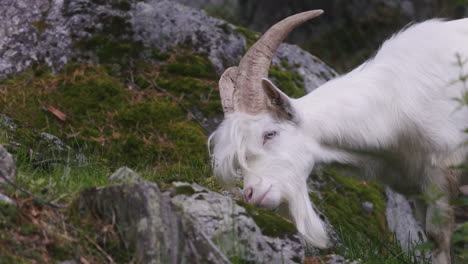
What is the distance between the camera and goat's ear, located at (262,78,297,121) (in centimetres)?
400

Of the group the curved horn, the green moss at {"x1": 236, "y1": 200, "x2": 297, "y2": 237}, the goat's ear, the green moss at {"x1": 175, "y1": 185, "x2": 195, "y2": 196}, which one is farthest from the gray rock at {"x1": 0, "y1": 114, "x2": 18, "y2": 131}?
the green moss at {"x1": 236, "y1": 200, "x2": 297, "y2": 237}

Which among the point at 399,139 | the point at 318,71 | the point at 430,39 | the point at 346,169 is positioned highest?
the point at 430,39

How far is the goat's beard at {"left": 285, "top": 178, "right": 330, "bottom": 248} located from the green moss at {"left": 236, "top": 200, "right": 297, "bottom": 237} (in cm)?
69

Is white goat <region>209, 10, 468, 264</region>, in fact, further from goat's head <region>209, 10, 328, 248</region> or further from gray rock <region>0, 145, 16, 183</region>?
gray rock <region>0, 145, 16, 183</region>

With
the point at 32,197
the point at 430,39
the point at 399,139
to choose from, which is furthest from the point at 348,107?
the point at 32,197

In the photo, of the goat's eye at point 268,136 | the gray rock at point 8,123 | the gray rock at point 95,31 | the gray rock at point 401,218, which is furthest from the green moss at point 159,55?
the gray rock at point 401,218

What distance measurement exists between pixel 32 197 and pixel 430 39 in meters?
2.97

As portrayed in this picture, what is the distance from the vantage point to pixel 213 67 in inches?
249

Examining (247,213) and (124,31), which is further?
(124,31)

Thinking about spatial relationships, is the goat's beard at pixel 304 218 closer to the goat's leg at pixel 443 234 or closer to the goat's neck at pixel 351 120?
the goat's neck at pixel 351 120

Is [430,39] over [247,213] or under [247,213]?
over

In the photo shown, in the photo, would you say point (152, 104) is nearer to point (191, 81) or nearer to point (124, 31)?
point (191, 81)

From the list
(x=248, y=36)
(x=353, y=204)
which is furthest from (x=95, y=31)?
(x=353, y=204)

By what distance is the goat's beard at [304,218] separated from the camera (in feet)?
12.8
